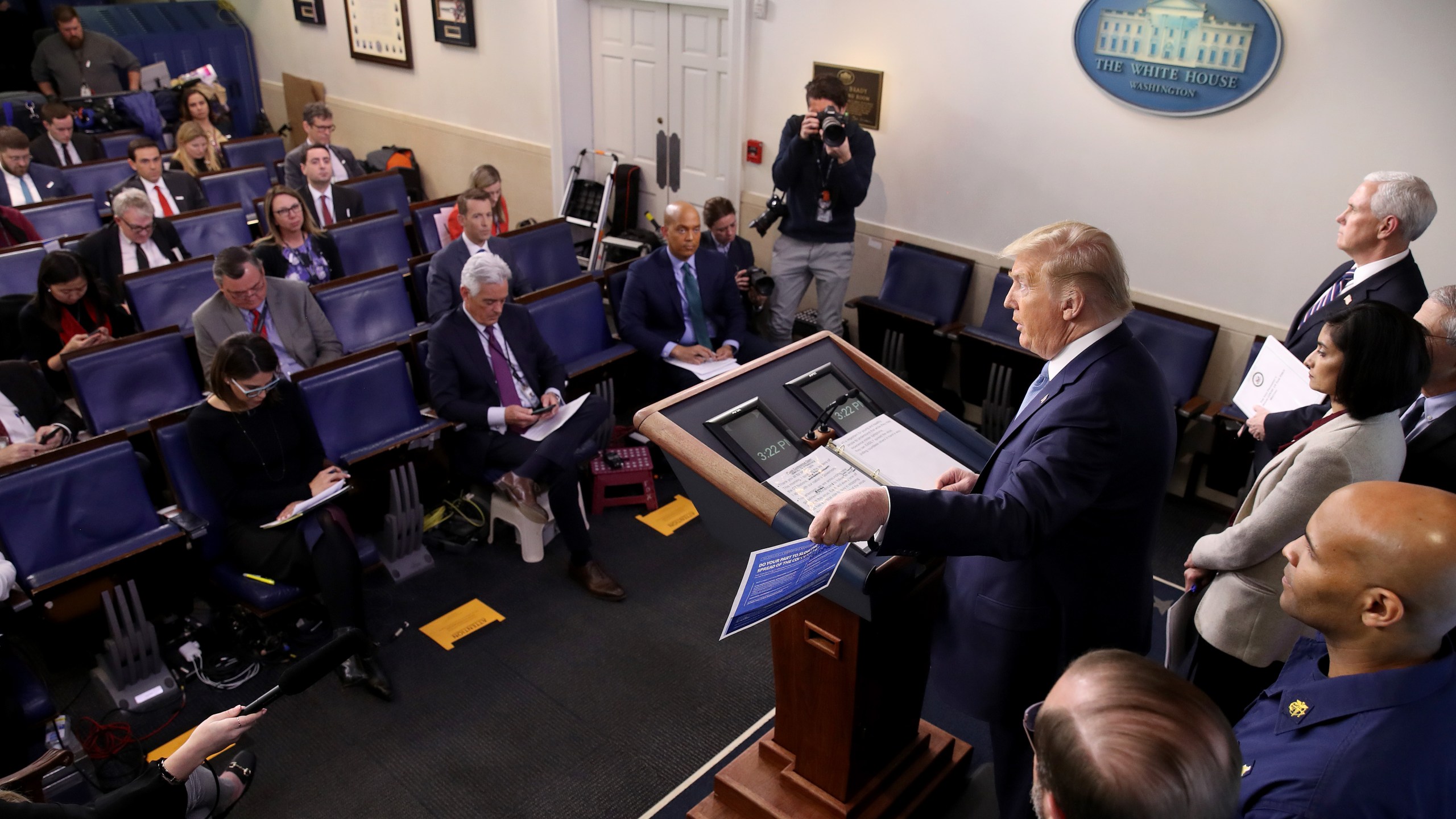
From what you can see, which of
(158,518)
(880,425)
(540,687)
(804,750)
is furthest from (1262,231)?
(158,518)

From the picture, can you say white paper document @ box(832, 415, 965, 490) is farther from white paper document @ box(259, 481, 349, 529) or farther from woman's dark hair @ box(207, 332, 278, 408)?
woman's dark hair @ box(207, 332, 278, 408)

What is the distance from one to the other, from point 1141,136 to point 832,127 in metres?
1.59

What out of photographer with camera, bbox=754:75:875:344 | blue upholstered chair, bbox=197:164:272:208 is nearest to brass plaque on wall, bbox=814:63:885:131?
photographer with camera, bbox=754:75:875:344

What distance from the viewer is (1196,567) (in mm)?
2566

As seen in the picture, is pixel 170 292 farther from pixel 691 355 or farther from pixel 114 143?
pixel 114 143

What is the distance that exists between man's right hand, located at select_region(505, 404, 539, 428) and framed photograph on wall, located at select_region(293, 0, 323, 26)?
755cm

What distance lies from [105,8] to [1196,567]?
39.5ft

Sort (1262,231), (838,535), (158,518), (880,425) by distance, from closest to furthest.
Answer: (838,535), (880,425), (158,518), (1262,231)

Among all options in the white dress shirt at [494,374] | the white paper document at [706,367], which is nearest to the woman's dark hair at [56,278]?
the white dress shirt at [494,374]

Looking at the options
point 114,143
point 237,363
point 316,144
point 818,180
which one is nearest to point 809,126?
point 818,180

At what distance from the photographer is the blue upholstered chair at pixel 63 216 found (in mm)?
5715

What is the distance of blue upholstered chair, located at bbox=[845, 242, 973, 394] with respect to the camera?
5.45 metres

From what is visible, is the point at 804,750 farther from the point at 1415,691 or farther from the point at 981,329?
the point at 981,329

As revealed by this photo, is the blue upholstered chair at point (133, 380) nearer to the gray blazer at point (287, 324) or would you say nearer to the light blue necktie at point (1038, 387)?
the gray blazer at point (287, 324)
